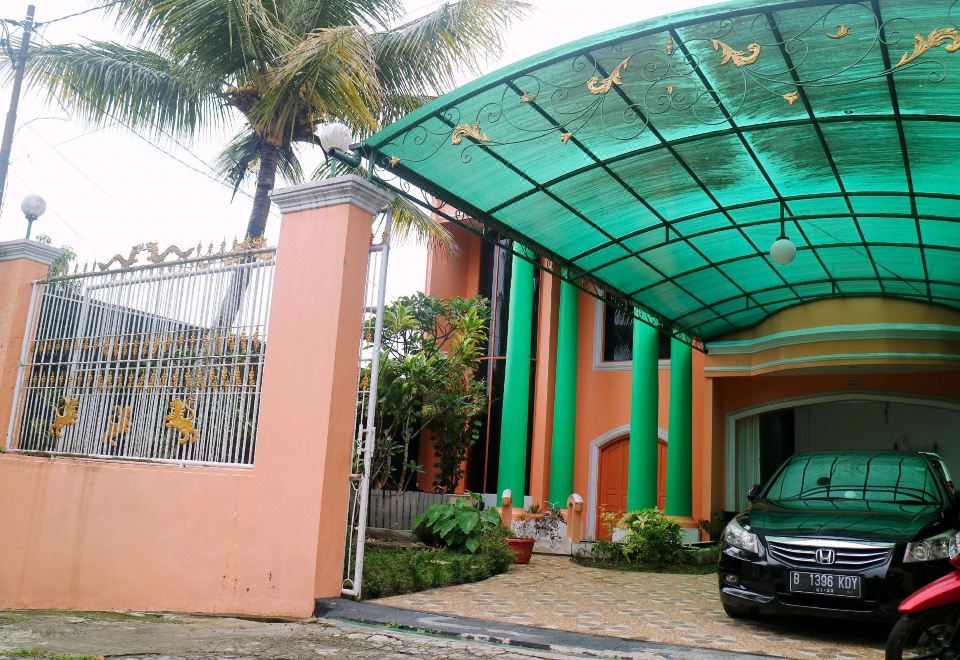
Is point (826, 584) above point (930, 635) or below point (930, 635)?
above

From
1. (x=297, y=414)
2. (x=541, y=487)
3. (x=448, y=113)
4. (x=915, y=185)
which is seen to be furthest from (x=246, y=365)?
(x=541, y=487)

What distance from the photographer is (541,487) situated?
14641mm

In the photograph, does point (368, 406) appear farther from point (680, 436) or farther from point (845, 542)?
point (680, 436)

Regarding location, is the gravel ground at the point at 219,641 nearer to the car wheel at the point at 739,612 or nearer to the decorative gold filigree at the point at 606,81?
the car wheel at the point at 739,612

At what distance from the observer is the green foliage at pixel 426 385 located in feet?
41.2

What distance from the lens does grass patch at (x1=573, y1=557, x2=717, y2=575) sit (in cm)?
1032

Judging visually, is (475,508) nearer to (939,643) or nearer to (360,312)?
(360,312)

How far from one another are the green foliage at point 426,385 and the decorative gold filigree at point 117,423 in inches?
185

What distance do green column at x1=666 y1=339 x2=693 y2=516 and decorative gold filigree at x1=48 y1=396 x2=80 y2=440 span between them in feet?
28.8

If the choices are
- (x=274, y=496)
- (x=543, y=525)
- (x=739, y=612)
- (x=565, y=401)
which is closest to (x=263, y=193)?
(x=274, y=496)

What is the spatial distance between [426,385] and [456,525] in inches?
152

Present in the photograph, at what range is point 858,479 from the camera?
21.7ft

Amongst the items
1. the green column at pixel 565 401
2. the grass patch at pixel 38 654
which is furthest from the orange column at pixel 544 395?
the grass patch at pixel 38 654

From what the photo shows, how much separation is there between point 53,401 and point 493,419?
30.0 feet
